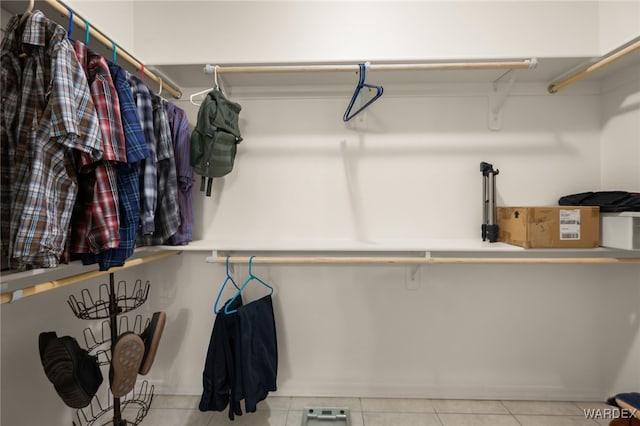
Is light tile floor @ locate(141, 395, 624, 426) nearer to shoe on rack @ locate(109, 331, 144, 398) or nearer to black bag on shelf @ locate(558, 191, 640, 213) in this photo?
shoe on rack @ locate(109, 331, 144, 398)

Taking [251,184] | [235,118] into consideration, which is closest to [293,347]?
[251,184]

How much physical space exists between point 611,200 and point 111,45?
2413 mm

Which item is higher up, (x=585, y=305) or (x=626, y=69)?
(x=626, y=69)

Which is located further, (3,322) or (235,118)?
(235,118)

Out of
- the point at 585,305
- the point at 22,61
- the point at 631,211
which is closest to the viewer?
the point at 22,61

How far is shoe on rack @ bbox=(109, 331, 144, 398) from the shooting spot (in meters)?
1.19

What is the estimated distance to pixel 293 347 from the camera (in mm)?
1889

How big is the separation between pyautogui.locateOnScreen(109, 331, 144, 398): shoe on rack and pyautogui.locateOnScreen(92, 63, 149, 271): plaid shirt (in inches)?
12.2

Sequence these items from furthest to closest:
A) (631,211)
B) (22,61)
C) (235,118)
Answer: (235,118)
(631,211)
(22,61)

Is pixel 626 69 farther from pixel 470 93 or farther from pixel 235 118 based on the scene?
pixel 235 118

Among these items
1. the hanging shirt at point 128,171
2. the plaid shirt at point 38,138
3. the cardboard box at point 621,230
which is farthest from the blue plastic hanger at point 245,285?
the cardboard box at point 621,230

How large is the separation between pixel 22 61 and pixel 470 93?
2.07 meters

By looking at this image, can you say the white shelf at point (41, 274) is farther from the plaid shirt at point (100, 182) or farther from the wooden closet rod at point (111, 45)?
the wooden closet rod at point (111, 45)

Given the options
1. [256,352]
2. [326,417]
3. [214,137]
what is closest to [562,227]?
[326,417]
